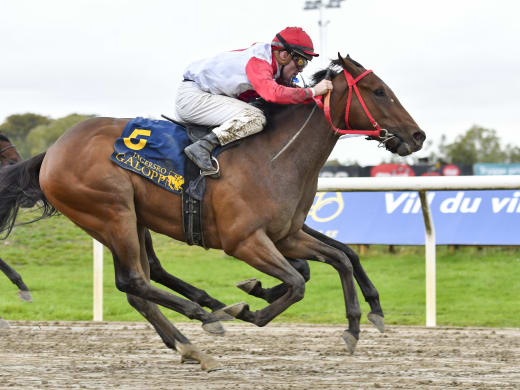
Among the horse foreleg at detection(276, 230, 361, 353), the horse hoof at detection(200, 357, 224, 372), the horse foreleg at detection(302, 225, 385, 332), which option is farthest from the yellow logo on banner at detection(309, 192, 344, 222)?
the horse hoof at detection(200, 357, 224, 372)

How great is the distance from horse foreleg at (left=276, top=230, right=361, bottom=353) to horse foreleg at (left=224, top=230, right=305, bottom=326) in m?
0.31

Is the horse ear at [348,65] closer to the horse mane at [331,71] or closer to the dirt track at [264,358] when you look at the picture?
the horse mane at [331,71]

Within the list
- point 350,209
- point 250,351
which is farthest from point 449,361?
point 350,209

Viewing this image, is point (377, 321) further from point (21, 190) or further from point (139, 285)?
point (21, 190)

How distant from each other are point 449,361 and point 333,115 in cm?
158

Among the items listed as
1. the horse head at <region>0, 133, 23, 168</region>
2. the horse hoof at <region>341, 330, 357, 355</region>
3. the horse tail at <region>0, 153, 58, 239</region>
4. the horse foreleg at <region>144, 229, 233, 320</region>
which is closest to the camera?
the horse hoof at <region>341, 330, 357, 355</region>

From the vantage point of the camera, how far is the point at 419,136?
16.0 ft

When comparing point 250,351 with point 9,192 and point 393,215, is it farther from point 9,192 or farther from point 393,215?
point 393,215

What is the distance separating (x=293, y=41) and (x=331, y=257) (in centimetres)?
130

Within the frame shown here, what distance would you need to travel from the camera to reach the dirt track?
13.8ft

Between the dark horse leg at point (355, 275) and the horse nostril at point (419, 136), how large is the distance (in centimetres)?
98

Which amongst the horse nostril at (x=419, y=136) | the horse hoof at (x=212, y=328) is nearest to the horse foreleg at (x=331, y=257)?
the horse hoof at (x=212, y=328)

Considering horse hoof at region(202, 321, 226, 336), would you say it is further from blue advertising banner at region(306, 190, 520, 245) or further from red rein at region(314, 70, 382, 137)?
blue advertising banner at region(306, 190, 520, 245)

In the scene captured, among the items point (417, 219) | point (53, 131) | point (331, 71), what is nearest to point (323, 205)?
point (417, 219)
